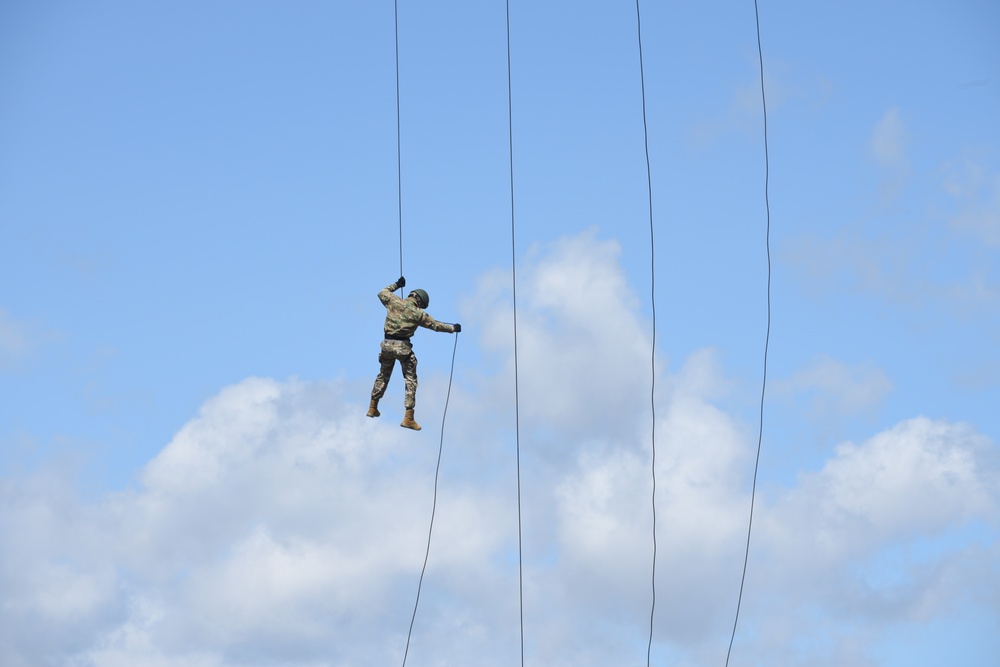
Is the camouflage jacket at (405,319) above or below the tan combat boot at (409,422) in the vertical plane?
above

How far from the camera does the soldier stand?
93.1 feet

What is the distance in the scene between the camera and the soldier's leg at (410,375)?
28.5 m

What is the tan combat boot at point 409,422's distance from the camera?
28.3 metres

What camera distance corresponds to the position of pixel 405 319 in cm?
2836

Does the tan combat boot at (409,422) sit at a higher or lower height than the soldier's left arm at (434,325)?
lower

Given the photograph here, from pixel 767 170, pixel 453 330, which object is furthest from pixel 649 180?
pixel 453 330

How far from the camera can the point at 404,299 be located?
93.5 feet

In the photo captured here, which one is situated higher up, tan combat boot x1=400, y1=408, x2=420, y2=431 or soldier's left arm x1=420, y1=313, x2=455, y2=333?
soldier's left arm x1=420, y1=313, x2=455, y2=333

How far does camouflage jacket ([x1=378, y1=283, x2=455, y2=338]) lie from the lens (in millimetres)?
28359

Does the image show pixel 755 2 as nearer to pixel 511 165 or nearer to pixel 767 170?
pixel 767 170

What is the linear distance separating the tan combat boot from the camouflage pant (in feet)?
0.22

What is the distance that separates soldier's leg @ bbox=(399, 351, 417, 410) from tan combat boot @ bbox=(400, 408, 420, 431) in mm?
149

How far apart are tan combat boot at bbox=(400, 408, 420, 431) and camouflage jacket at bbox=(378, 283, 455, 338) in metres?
1.04

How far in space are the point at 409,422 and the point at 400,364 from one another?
0.84 metres
